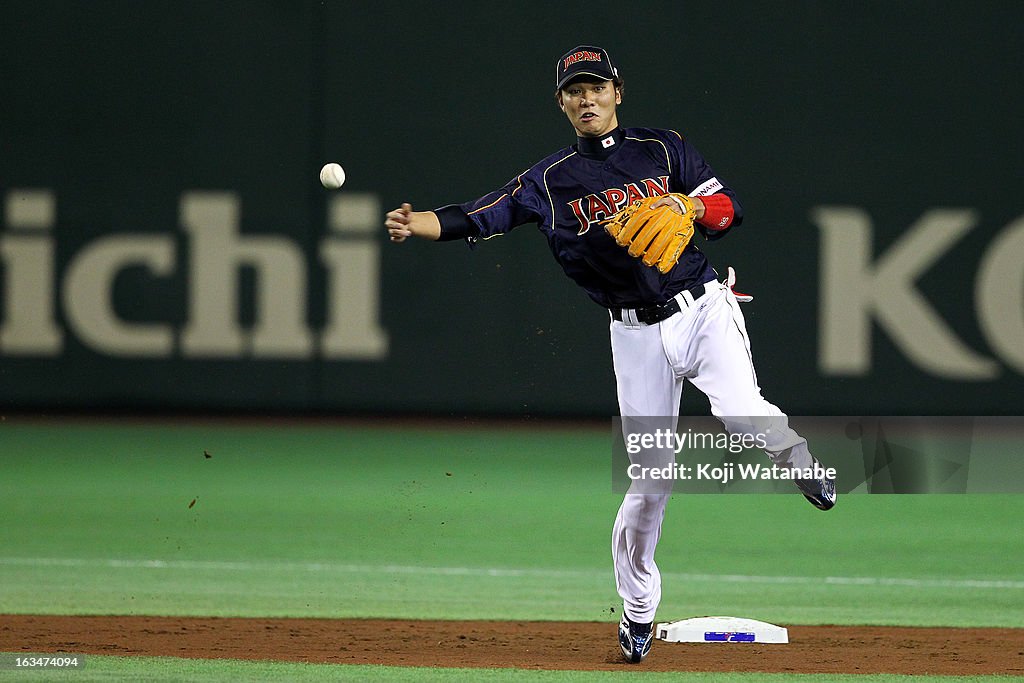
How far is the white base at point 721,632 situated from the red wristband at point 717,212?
1745 millimetres

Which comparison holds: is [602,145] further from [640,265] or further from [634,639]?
[634,639]

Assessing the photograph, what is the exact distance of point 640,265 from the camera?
5746 mm

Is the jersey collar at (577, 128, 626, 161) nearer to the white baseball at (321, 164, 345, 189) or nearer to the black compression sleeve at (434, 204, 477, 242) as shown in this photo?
the black compression sleeve at (434, 204, 477, 242)

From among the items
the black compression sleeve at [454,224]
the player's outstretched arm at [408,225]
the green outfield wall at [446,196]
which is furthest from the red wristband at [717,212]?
the green outfield wall at [446,196]

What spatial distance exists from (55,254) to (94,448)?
1.78 metres

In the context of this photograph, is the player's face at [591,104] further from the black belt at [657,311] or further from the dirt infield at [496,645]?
the dirt infield at [496,645]

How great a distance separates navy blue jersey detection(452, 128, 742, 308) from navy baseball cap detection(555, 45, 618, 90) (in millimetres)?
267

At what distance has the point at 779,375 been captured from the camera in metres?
12.3

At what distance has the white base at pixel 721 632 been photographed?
634 centimetres

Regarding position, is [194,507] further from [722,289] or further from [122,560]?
[722,289]

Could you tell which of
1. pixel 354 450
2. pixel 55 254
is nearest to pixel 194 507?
pixel 354 450

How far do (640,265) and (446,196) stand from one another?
692 centimetres
